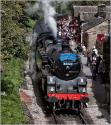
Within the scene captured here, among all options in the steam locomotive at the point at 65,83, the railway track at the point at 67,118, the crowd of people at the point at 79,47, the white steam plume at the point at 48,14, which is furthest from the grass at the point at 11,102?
the white steam plume at the point at 48,14

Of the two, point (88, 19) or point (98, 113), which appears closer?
point (98, 113)

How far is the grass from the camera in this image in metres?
16.5

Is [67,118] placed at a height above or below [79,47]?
below

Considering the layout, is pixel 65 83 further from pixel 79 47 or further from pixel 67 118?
pixel 79 47

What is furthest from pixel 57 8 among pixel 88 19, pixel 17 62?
pixel 17 62

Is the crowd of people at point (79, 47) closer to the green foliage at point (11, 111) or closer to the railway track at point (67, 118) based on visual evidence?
the railway track at point (67, 118)

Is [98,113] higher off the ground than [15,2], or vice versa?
[15,2]

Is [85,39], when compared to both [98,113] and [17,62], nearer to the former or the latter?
[17,62]

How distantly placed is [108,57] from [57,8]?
2511cm

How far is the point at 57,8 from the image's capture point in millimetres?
47281

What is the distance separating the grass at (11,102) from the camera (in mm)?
16500

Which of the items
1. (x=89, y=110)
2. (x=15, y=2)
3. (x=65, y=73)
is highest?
(x=15, y=2)

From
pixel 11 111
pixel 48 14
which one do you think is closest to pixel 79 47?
pixel 48 14

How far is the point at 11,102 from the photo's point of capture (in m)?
18.5
